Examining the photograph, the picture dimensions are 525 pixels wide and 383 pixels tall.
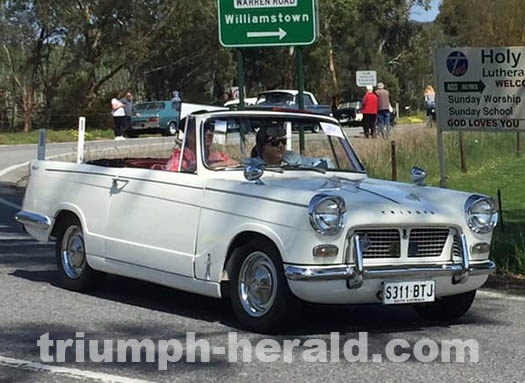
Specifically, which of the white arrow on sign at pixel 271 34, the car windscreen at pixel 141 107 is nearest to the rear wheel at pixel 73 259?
the white arrow on sign at pixel 271 34

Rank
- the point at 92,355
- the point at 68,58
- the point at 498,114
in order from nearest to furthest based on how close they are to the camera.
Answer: the point at 92,355
the point at 498,114
the point at 68,58

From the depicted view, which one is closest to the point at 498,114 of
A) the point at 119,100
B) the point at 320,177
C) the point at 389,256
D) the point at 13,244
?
the point at 320,177

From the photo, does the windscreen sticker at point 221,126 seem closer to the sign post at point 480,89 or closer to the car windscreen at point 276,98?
the sign post at point 480,89

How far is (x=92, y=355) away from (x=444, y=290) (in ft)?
8.03

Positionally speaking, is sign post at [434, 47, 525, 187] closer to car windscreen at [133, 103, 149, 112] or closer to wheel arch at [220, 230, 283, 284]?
wheel arch at [220, 230, 283, 284]

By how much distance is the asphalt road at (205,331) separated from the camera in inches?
227

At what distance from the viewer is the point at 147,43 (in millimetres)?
44438

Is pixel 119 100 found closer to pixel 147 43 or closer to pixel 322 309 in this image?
pixel 147 43

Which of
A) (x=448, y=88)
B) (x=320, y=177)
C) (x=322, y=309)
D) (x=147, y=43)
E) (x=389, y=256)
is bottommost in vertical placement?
(x=322, y=309)

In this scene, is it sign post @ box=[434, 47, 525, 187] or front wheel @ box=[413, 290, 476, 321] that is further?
sign post @ box=[434, 47, 525, 187]

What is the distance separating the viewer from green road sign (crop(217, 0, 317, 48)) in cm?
1262

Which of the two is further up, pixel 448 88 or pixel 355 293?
pixel 448 88

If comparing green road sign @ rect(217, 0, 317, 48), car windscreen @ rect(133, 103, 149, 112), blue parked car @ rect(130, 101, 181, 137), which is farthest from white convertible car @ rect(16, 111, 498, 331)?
car windscreen @ rect(133, 103, 149, 112)

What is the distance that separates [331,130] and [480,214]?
1.84 meters
